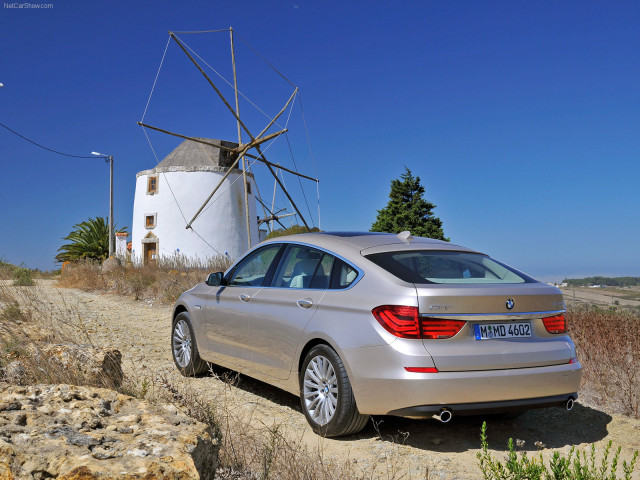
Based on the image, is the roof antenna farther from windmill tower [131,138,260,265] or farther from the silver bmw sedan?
windmill tower [131,138,260,265]

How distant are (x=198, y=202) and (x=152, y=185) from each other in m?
3.48

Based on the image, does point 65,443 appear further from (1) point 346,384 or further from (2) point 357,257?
(2) point 357,257

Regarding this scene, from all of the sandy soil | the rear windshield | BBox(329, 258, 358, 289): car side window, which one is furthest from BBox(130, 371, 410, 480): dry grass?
the rear windshield

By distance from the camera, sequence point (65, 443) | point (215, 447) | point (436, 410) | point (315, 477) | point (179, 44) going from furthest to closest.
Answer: point (179, 44) → point (436, 410) → point (315, 477) → point (215, 447) → point (65, 443)

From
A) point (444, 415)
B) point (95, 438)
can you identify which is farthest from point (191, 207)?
point (95, 438)

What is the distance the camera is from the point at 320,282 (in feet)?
16.3

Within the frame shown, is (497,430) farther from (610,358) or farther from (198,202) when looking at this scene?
(198,202)

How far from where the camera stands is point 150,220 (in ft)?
121

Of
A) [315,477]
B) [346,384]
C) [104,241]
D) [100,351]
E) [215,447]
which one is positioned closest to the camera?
[215,447]

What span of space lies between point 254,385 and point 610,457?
3.51m

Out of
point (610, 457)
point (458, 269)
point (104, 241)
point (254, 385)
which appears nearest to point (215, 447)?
point (458, 269)

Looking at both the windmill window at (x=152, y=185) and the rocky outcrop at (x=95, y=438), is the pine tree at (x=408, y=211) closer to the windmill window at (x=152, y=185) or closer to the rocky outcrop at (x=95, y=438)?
the windmill window at (x=152, y=185)

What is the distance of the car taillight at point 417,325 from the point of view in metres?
4.04

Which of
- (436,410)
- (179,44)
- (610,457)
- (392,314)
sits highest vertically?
(179,44)
